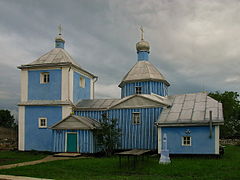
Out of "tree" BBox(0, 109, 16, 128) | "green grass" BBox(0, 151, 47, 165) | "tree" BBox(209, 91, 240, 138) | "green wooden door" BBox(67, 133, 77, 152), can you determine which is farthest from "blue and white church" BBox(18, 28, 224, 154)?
"tree" BBox(0, 109, 16, 128)

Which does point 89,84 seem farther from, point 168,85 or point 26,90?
point 168,85

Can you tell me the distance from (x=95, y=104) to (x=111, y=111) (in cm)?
180

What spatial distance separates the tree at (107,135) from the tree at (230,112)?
A: 2424cm

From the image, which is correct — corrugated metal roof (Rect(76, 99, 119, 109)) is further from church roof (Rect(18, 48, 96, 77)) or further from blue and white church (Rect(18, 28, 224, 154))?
church roof (Rect(18, 48, 96, 77))

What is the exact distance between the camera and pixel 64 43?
22.6 metres

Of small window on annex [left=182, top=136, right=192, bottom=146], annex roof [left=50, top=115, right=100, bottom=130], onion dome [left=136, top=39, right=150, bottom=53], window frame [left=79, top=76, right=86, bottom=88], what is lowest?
small window on annex [left=182, top=136, right=192, bottom=146]

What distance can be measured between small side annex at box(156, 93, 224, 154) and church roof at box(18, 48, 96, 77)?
8.19m

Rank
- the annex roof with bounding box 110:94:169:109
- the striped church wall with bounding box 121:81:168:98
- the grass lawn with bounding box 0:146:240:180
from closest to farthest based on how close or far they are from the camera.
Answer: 1. the grass lawn with bounding box 0:146:240:180
2. the annex roof with bounding box 110:94:169:109
3. the striped church wall with bounding box 121:81:168:98

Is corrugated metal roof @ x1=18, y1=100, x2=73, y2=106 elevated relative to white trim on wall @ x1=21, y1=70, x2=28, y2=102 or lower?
lower

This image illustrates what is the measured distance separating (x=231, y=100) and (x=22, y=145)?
30274mm

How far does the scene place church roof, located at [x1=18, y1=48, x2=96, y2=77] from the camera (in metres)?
19.8

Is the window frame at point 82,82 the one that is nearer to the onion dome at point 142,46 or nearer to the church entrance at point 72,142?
the onion dome at point 142,46

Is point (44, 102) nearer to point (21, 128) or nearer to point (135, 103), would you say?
point (21, 128)

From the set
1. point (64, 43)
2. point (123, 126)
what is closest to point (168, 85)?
point (123, 126)
